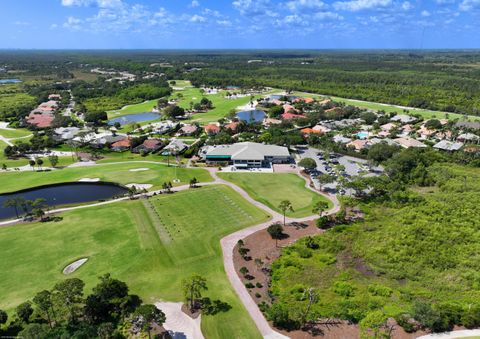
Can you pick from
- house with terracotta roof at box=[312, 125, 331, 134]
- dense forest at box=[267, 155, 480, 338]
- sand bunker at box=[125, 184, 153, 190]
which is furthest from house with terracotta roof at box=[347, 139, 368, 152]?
sand bunker at box=[125, 184, 153, 190]

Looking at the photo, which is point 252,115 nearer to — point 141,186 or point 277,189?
point 277,189

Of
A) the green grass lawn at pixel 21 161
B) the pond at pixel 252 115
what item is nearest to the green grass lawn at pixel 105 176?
the green grass lawn at pixel 21 161

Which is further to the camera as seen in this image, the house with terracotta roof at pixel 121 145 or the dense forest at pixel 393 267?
the house with terracotta roof at pixel 121 145

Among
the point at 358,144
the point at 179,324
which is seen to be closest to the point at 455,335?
the point at 179,324

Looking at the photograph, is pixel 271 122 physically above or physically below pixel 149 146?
above

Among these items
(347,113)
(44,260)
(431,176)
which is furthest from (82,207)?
(347,113)

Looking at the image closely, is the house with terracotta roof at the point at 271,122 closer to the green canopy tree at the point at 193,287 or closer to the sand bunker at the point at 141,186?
the sand bunker at the point at 141,186
